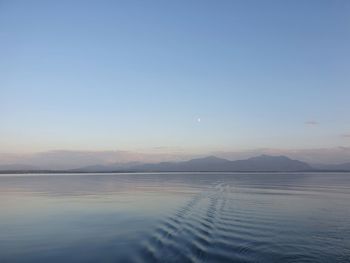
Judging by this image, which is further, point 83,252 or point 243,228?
point 243,228

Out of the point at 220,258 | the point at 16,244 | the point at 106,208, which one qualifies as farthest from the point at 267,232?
the point at 106,208

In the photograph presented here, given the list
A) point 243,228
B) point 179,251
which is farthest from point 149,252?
point 243,228

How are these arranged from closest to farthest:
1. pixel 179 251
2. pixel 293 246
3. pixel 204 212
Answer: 1. pixel 179 251
2. pixel 293 246
3. pixel 204 212

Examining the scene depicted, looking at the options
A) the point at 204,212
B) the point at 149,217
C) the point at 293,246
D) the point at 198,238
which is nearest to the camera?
the point at 293,246

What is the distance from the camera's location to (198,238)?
68.6ft

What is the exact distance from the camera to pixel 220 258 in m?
16.0

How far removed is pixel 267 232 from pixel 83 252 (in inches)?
437

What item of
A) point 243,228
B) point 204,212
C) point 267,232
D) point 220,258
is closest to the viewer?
point 220,258

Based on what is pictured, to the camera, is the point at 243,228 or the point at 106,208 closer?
the point at 243,228

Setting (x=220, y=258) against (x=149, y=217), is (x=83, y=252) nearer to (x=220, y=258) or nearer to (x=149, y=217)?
(x=220, y=258)

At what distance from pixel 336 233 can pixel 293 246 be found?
16.9ft

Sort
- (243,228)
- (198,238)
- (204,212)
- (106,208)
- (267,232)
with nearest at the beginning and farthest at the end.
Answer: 1. (198,238)
2. (267,232)
3. (243,228)
4. (204,212)
5. (106,208)

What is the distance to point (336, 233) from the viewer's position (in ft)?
72.9

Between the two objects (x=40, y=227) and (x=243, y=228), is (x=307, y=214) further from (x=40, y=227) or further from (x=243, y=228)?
(x=40, y=227)
